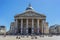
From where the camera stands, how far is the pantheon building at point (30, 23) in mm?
73062

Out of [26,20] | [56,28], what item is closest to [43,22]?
[26,20]

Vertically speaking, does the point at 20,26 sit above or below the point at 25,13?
below

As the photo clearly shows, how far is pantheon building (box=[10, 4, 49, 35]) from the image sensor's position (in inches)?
2876

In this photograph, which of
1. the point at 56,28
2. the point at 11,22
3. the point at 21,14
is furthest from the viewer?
the point at 56,28

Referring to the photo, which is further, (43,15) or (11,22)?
(11,22)

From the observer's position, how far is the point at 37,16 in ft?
240

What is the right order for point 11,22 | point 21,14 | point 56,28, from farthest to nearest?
point 56,28
point 11,22
point 21,14

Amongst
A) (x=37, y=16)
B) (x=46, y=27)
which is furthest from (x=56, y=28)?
(x=37, y=16)

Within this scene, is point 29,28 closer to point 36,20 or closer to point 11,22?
point 36,20

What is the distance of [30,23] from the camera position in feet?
251

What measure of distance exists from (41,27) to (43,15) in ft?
23.0

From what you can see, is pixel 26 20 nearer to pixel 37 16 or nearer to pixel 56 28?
pixel 37 16

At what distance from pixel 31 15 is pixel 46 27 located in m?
10.4

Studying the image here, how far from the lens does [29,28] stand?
7619 cm
